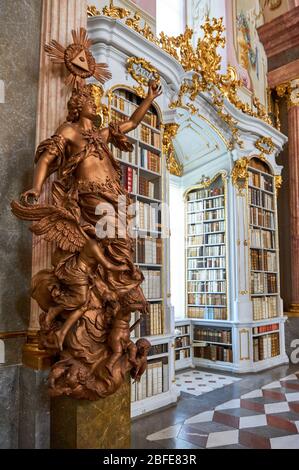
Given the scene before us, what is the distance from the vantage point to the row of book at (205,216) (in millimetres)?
7043

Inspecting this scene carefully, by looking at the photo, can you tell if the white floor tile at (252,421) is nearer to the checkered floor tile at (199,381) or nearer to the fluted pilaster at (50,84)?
the checkered floor tile at (199,381)

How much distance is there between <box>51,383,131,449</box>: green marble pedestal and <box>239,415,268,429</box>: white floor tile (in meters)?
2.06

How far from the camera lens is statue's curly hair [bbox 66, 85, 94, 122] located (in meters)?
2.60

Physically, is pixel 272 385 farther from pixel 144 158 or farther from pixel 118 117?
pixel 118 117

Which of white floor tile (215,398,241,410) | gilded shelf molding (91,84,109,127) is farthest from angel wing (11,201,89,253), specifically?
white floor tile (215,398,241,410)

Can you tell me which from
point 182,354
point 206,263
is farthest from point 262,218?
point 182,354

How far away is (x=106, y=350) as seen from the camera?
2.33m

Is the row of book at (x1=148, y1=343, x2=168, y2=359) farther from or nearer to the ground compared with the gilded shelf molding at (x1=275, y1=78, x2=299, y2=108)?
nearer to the ground

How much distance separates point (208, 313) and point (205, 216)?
1726mm

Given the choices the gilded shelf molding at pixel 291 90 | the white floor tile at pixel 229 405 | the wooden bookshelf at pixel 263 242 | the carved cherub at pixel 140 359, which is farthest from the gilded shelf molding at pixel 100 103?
the gilded shelf molding at pixel 291 90

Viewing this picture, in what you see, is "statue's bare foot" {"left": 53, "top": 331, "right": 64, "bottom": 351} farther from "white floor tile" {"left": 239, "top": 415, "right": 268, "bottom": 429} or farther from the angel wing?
"white floor tile" {"left": 239, "top": 415, "right": 268, "bottom": 429}

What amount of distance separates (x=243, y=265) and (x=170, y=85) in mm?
3167

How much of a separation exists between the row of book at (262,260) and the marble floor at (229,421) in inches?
82.0
